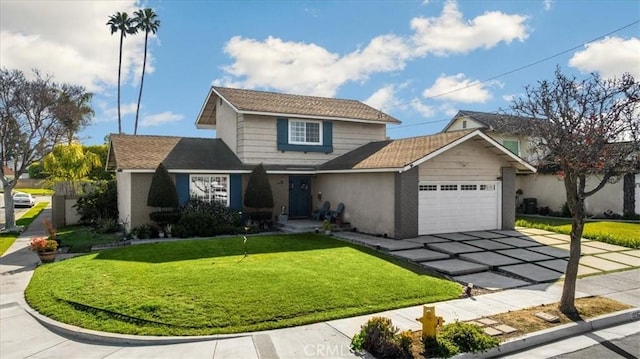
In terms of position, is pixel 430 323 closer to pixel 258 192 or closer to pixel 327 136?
pixel 258 192

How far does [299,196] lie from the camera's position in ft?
68.0

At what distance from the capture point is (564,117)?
8.47 meters

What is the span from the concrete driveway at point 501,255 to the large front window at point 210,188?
5788 millimetres

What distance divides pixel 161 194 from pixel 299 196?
7051 mm

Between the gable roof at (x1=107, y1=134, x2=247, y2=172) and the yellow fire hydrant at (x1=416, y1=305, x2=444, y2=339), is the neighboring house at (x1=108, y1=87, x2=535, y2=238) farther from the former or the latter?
the yellow fire hydrant at (x1=416, y1=305, x2=444, y2=339)

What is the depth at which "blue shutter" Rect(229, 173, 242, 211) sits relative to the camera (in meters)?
18.5

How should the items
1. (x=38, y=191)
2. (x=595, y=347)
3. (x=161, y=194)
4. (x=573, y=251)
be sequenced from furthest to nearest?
1. (x=38, y=191)
2. (x=161, y=194)
3. (x=573, y=251)
4. (x=595, y=347)

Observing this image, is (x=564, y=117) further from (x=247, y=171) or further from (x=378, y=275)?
(x=247, y=171)

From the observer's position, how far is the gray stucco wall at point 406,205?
1490cm

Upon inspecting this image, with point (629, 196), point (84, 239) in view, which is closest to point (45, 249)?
point (84, 239)

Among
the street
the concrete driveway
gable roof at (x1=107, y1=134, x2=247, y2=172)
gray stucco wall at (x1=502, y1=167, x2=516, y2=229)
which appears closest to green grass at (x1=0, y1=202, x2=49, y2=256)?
gable roof at (x1=107, y1=134, x2=247, y2=172)

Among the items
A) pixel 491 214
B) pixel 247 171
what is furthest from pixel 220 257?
pixel 491 214

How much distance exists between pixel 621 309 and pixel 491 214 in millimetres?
9493

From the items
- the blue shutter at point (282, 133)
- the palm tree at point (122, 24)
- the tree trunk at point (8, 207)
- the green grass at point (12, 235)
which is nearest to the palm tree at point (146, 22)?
the palm tree at point (122, 24)
